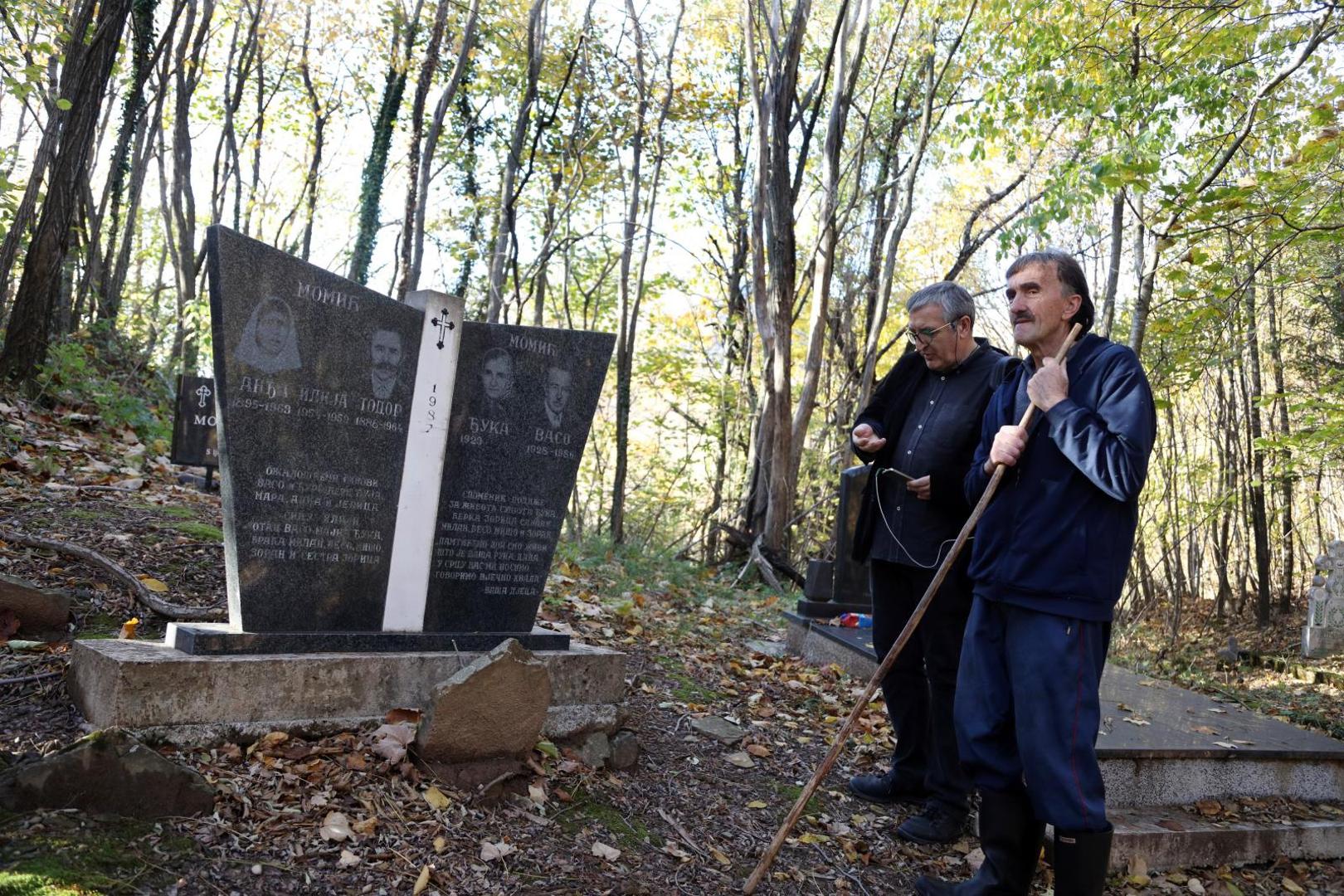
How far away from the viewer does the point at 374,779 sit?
332 cm

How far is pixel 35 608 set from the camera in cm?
396

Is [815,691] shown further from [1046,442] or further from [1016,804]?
[1046,442]

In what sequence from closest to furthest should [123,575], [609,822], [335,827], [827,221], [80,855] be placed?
[80,855] < [335,827] < [609,822] < [123,575] < [827,221]

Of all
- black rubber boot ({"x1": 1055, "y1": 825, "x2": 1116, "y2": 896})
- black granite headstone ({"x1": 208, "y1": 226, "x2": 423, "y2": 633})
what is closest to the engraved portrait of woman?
black granite headstone ({"x1": 208, "y1": 226, "x2": 423, "y2": 633})

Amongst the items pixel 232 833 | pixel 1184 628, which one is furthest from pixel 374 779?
pixel 1184 628

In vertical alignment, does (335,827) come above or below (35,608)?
below

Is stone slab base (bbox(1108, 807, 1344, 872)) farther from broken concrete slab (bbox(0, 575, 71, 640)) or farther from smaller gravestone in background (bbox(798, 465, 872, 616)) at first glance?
broken concrete slab (bbox(0, 575, 71, 640))

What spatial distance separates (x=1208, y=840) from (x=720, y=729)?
2282 millimetres

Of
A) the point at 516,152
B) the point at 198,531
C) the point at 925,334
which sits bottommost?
the point at 198,531

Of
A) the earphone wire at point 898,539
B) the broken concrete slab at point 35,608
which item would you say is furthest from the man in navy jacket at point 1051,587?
the broken concrete slab at point 35,608

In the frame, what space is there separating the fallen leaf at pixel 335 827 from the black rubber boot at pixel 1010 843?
204 cm

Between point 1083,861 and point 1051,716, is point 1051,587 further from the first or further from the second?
point 1083,861

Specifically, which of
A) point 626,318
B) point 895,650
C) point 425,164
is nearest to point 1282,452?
point 626,318

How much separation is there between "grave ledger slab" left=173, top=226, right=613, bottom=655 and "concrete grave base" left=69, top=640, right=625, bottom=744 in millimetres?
121
